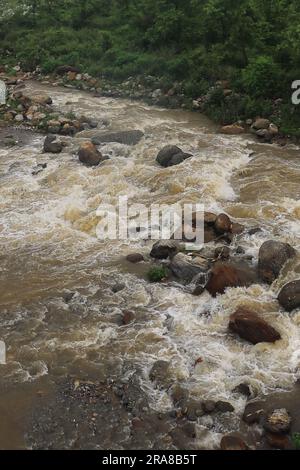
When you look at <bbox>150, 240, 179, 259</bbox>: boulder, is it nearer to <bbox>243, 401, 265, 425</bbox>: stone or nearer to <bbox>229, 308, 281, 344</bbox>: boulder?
<bbox>229, 308, 281, 344</bbox>: boulder

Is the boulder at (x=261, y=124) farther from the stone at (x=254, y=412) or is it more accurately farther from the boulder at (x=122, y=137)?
the stone at (x=254, y=412)

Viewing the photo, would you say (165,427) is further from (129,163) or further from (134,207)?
(129,163)

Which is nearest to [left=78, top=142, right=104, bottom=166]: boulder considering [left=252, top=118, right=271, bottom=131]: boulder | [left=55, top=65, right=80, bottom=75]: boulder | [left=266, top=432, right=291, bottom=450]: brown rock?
[left=252, top=118, right=271, bottom=131]: boulder

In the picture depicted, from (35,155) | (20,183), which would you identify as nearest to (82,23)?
(35,155)

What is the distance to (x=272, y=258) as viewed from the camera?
1075 cm

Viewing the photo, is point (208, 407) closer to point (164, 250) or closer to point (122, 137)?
point (164, 250)

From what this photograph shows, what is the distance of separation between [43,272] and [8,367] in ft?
9.53

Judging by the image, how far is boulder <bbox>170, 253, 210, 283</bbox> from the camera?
35.4ft

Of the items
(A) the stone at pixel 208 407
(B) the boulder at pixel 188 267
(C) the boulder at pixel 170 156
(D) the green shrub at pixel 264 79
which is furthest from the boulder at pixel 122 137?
(A) the stone at pixel 208 407

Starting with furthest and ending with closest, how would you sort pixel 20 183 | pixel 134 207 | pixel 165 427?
pixel 20 183 < pixel 134 207 < pixel 165 427

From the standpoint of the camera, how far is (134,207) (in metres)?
13.7

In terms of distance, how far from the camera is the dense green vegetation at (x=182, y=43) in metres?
18.7

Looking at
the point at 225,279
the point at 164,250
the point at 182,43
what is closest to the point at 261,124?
the point at 164,250

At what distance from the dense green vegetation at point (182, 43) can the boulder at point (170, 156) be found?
153 inches
